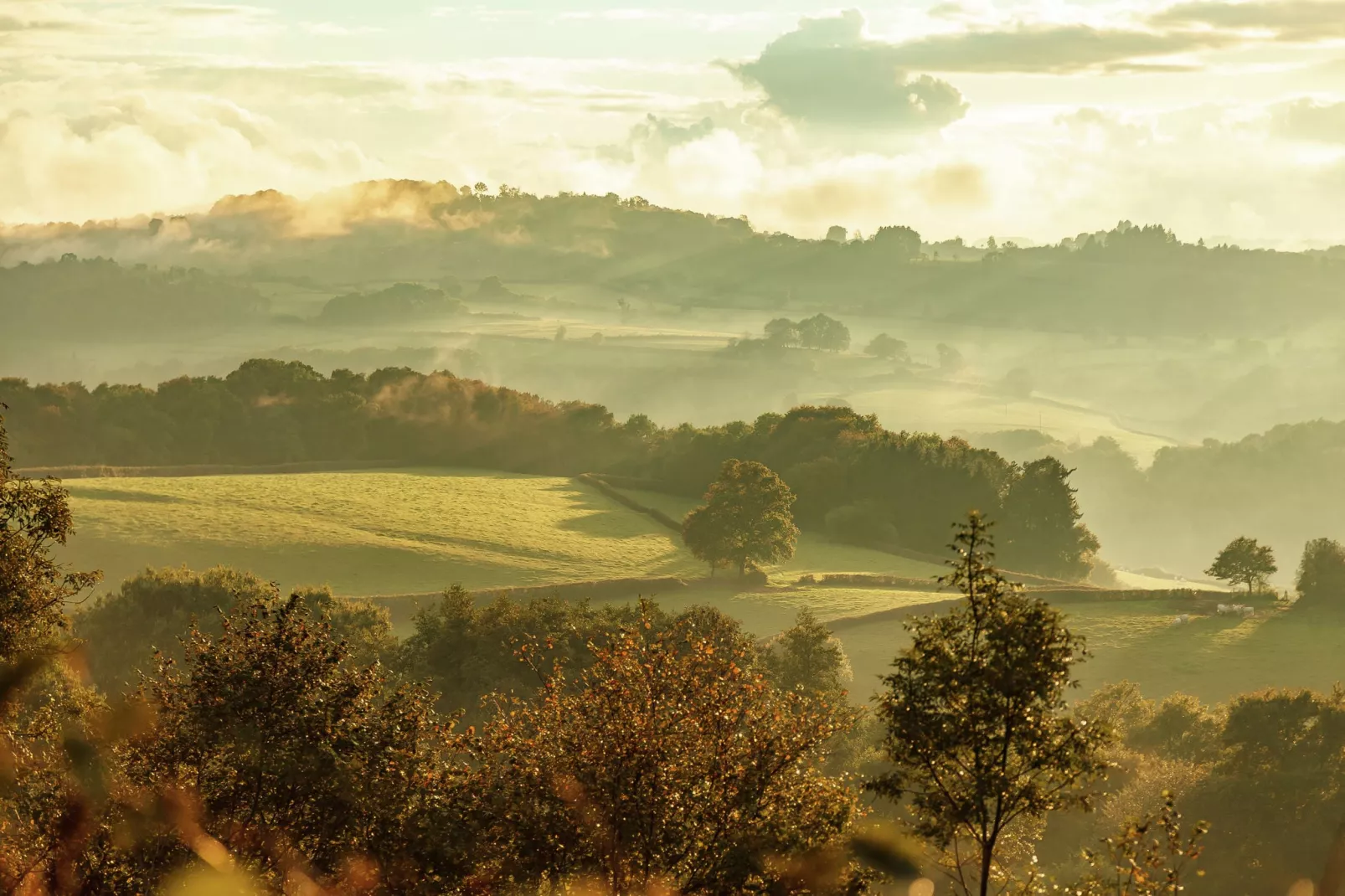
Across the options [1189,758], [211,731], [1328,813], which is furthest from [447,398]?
[211,731]

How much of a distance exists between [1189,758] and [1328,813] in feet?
29.8

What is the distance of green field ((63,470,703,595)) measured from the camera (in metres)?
89.8

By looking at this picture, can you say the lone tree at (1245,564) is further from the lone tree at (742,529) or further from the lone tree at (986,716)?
the lone tree at (986,716)

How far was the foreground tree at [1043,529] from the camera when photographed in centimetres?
12562

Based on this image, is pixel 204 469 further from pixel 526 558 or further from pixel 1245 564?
pixel 1245 564

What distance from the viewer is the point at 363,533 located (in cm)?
9838

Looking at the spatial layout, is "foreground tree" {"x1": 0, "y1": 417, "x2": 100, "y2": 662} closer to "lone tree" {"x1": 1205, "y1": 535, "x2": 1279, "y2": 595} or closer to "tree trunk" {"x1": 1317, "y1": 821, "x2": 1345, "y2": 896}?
"tree trunk" {"x1": 1317, "y1": 821, "x2": 1345, "y2": 896}

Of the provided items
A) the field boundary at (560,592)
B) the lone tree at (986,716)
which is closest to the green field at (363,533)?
the field boundary at (560,592)

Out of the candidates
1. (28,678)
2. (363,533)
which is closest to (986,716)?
(28,678)

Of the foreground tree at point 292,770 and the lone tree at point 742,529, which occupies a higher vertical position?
the lone tree at point 742,529

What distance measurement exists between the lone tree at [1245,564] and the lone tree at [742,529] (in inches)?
1174

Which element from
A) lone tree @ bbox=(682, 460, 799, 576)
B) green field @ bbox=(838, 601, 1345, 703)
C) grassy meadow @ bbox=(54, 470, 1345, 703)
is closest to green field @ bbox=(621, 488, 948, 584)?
grassy meadow @ bbox=(54, 470, 1345, 703)

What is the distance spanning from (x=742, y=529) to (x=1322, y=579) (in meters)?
38.7

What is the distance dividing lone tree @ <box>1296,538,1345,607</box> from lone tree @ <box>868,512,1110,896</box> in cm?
6992
